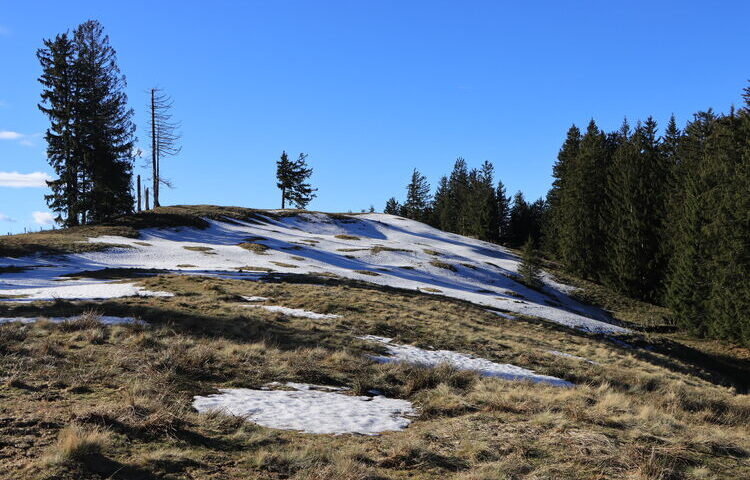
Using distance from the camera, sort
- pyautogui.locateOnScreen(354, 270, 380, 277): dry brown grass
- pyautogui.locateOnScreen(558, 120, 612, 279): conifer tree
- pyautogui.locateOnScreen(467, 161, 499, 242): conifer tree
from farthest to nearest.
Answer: pyautogui.locateOnScreen(467, 161, 499, 242): conifer tree → pyautogui.locateOnScreen(558, 120, 612, 279): conifer tree → pyautogui.locateOnScreen(354, 270, 380, 277): dry brown grass

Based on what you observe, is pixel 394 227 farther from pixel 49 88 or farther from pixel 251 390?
pixel 251 390

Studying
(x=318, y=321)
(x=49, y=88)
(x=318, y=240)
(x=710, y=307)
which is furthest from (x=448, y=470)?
(x=49, y=88)

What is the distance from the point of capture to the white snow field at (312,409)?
7648 mm

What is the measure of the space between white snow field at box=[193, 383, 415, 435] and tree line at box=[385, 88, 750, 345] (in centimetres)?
3132

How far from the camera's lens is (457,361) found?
46.9 ft

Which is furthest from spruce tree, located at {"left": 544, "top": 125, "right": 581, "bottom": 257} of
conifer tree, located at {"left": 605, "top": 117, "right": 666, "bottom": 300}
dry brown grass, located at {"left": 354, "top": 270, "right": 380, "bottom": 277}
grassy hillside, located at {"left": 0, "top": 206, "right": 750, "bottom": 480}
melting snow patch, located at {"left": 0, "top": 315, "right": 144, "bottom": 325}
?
melting snow patch, located at {"left": 0, "top": 315, "right": 144, "bottom": 325}

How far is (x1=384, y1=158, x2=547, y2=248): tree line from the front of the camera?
79625mm

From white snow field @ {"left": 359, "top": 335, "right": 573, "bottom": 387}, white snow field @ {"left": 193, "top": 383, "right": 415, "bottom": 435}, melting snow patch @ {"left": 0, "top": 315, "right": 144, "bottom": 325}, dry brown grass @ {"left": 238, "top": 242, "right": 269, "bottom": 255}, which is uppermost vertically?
dry brown grass @ {"left": 238, "top": 242, "right": 269, "bottom": 255}

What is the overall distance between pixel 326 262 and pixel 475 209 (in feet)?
171

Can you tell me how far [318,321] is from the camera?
17.1 metres

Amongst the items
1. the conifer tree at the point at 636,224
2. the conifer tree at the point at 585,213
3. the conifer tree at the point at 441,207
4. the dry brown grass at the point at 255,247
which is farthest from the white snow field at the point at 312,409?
the conifer tree at the point at 441,207

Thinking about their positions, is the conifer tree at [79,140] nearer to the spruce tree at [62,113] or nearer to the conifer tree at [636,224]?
the spruce tree at [62,113]

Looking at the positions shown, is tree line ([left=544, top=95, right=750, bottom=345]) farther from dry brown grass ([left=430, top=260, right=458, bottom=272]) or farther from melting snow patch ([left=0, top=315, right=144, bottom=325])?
melting snow patch ([left=0, top=315, right=144, bottom=325])

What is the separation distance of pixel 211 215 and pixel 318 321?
4030 cm
